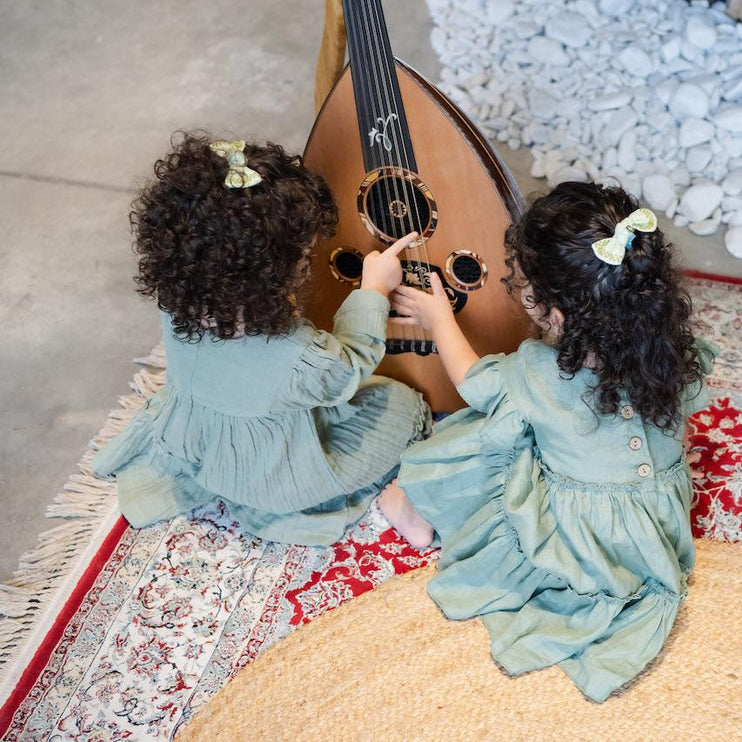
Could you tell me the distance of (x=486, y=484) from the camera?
1.34 metres

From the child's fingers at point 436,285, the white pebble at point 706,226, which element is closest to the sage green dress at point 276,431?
the child's fingers at point 436,285

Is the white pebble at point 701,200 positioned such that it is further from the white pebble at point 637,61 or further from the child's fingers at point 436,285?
the child's fingers at point 436,285

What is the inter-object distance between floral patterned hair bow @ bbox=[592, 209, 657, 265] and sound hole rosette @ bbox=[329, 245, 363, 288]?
52 centimetres

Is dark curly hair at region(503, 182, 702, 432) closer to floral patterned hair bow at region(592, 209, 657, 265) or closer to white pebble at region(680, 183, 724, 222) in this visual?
floral patterned hair bow at region(592, 209, 657, 265)

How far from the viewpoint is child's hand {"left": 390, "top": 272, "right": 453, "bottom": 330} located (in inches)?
55.7

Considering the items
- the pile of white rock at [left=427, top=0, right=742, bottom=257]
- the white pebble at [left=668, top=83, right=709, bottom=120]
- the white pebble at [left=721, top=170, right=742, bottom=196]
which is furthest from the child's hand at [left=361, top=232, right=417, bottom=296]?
the white pebble at [left=668, top=83, right=709, bottom=120]

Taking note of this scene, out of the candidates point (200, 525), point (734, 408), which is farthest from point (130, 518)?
point (734, 408)

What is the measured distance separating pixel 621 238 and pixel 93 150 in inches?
64.6

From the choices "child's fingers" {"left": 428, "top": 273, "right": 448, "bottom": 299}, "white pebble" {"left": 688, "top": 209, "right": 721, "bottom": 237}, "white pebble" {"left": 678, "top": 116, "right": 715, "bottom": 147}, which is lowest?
"white pebble" {"left": 688, "top": 209, "right": 721, "bottom": 237}

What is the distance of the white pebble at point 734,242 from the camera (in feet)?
6.30

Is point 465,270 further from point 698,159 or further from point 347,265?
point 698,159

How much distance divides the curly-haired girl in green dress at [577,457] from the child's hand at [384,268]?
12 centimetres

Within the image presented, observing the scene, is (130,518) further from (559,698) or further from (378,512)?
(559,698)

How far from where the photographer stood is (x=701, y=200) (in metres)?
1.99
